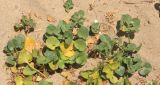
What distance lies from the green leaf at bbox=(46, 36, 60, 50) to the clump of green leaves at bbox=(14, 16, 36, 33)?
0.18 m

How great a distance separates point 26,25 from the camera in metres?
3.80

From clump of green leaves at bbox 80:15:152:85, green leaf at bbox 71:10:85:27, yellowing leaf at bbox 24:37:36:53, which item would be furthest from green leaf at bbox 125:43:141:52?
yellowing leaf at bbox 24:37:36:53

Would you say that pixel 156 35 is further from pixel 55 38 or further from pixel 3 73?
pixel 3 73

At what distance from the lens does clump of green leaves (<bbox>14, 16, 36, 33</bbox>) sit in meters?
3.77

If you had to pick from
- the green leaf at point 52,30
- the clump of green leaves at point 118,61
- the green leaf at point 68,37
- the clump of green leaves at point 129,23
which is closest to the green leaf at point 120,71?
the clump of green leaves at point 118,61

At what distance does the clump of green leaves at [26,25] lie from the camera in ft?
12.4

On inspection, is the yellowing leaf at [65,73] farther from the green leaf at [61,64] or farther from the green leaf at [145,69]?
the green leaf at [145,69]

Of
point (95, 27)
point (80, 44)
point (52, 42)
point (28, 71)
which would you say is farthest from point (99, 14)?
point (28, 71)

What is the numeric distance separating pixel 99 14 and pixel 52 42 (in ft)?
1.44

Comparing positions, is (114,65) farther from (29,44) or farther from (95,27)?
(29,44)

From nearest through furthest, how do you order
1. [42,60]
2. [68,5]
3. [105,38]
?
[42,60]
[105,38]
[68,5]

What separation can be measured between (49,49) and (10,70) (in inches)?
11.6

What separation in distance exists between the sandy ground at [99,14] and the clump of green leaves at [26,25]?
49 mm

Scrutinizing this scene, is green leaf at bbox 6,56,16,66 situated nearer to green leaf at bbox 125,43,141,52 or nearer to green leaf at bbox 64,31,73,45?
green leaf at bbox 64,31,73,45
